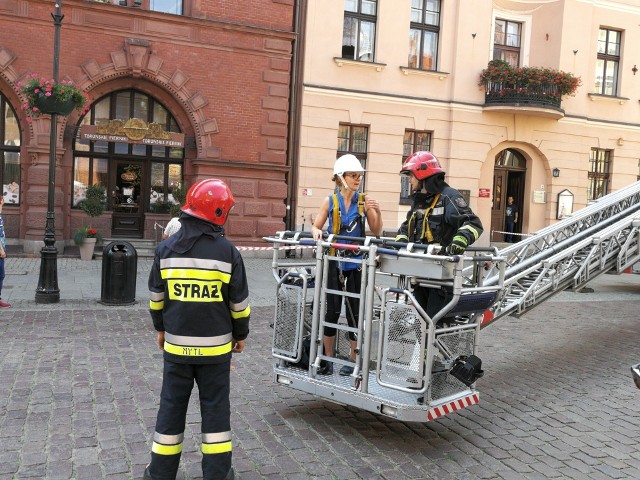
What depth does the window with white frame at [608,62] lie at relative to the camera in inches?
902

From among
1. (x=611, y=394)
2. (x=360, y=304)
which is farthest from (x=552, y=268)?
(x=360, y=304)

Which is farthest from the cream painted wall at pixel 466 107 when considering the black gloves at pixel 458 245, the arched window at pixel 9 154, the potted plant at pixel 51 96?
the black gloves at pixel 458 245

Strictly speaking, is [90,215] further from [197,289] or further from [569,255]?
[197,289]

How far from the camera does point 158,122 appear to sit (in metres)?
18.0

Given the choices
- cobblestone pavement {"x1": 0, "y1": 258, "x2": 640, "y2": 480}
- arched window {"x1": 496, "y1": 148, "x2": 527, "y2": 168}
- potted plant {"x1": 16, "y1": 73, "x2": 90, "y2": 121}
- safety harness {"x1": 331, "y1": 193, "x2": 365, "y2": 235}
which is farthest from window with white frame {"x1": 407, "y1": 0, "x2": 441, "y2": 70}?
safety harness {"x1": 331, "y1": 193, "x2": 365, "y2": 235}

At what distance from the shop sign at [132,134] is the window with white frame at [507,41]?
11.4 m

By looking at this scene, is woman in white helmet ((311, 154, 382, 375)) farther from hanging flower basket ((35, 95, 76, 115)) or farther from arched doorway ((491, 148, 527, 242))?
arched doorway ((491, 148, 527, 242))

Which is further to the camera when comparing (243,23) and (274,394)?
(243,23)

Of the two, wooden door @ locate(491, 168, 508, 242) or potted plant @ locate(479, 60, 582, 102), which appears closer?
potted plant @ locate(479, 60, 582, 102)

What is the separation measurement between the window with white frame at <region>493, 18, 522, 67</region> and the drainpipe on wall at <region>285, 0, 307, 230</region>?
23.4 feet

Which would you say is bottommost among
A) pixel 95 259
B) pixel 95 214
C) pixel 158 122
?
pixel 95 259

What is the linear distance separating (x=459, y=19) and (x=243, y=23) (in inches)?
283

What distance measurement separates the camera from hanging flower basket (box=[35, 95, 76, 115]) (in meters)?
10.9

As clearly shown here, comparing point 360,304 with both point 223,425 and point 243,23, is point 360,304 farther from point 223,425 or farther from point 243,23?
point 243,23
